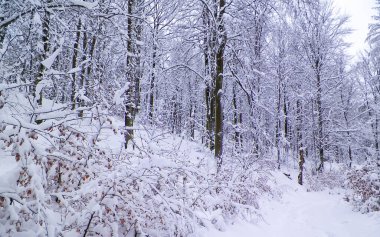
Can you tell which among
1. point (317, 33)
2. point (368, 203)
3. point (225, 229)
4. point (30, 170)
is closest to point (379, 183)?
point (368, 203)

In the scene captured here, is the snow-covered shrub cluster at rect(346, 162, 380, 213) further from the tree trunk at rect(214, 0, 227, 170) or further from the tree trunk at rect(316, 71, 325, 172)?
the tree trunk at rect(316, 71, 325, 172)

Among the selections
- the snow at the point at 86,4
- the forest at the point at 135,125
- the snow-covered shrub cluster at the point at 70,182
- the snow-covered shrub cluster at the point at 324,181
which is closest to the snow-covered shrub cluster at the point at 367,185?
the forest at the point at 135,125

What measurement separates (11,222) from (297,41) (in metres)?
18.3

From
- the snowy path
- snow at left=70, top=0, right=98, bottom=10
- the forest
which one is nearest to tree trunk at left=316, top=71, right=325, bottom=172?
the forest

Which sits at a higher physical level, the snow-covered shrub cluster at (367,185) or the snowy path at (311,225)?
the snow-covered shrub cluster at (367,185)

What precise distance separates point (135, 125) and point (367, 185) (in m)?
6.74

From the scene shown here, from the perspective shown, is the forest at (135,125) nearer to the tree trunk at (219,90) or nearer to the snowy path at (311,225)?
Answer: the tree trunk at (219,90)

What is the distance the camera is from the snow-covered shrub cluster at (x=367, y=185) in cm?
741

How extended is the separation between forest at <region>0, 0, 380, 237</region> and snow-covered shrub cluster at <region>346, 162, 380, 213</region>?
36 mm

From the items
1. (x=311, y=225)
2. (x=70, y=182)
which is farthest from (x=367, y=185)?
(x=70, y=182)

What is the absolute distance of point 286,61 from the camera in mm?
17906

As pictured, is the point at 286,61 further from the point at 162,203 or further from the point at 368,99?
the point at 162,203

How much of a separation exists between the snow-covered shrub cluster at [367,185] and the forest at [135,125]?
4 cm

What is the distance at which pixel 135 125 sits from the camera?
8711mm
